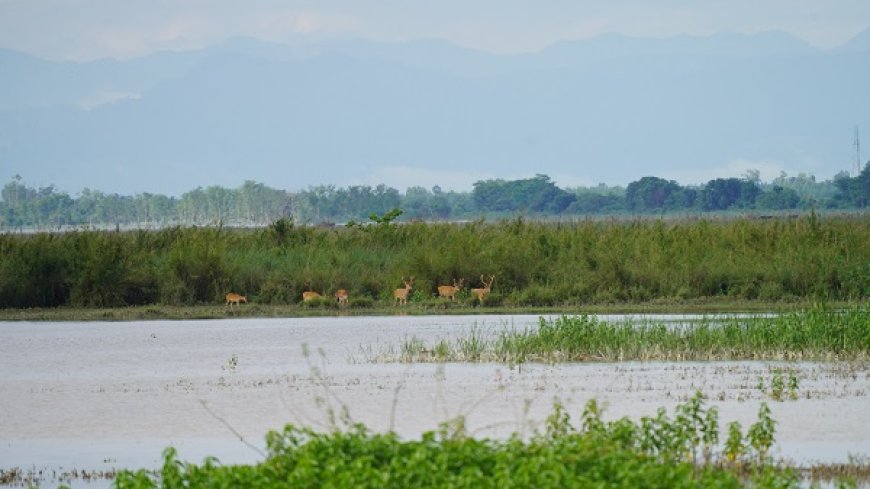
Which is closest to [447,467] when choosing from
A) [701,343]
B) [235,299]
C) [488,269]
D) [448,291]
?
[701,343]

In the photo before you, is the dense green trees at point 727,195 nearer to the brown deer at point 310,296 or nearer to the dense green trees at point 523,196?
the dense green trees at point 523,196

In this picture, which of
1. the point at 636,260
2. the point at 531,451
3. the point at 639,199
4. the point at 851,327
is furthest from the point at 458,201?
the point at 531,451

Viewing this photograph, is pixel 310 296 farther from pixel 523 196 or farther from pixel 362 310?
pixel 523 196

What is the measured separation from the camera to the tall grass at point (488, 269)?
2444 cm

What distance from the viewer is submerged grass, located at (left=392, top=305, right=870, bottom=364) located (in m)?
15.5

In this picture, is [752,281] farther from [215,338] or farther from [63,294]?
[63,294]

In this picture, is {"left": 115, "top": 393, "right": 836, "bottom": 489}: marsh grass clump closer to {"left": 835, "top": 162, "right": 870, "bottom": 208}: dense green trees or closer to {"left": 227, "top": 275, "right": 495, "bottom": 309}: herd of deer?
{"left": 227, "top": 275, "right": 495, "bottom": 309}: herd of deer

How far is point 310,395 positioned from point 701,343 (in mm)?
4522

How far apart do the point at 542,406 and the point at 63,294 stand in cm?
1534

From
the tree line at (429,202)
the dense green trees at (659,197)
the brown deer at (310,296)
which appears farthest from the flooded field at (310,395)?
the dense green trees at (659,197)

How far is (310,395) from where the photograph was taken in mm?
13375

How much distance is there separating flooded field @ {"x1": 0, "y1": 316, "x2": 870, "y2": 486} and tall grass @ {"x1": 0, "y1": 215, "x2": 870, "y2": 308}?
243 inches

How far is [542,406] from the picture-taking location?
39.8 ft

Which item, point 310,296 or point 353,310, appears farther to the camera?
point 310,296
